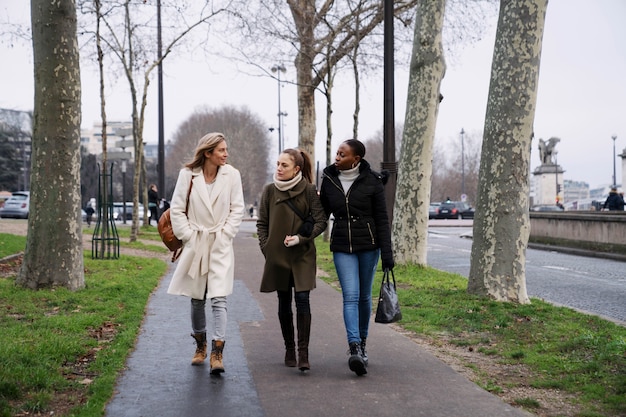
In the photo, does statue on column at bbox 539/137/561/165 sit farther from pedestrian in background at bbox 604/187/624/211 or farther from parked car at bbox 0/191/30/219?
parked car at bbox 0/191/30/219

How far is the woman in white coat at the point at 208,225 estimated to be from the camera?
21.5ft

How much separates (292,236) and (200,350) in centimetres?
123

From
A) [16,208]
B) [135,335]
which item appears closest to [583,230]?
[135,335]

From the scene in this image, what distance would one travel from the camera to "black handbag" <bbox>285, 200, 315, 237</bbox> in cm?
653

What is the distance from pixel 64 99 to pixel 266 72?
13.7m

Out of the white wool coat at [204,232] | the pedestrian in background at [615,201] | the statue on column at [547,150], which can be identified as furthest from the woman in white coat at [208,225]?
the statue on column at [547,150]

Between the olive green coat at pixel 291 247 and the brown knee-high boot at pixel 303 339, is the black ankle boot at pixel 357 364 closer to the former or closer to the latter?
the brown knee-high boot at pixel 303 339

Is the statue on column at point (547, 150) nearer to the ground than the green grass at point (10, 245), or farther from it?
farther from it

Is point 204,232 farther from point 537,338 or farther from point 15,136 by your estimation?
point 15,136

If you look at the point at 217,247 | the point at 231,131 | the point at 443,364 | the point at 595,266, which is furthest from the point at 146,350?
the point at 231,131

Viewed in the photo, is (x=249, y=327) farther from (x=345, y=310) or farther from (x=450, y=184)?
(x=450, y=184)

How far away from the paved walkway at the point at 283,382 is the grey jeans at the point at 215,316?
11.5 inches

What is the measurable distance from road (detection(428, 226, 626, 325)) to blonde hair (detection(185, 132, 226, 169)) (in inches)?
208

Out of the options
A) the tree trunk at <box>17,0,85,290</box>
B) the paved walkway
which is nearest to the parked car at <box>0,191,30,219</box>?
the tree trunk at <box>17,0,85,290</box>
